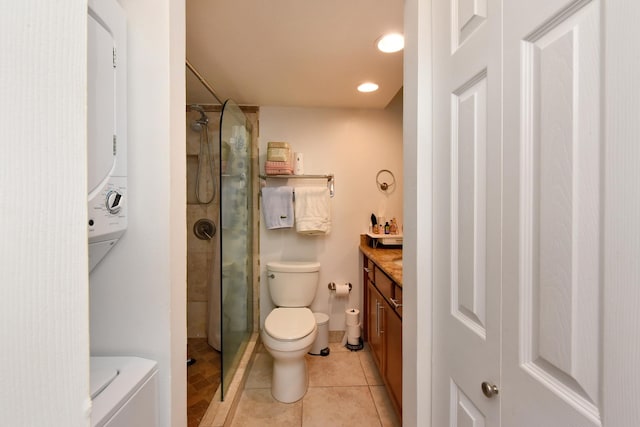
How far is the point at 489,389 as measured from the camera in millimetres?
581

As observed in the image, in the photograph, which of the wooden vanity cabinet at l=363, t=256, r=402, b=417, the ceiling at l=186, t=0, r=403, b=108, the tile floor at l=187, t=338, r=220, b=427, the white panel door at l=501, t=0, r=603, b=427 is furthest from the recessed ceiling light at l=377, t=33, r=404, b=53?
the tile floor at l=187, t=338, r=220, b=427

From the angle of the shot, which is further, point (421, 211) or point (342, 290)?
point (342, 290)

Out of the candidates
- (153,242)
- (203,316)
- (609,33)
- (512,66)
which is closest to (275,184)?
(203,316)

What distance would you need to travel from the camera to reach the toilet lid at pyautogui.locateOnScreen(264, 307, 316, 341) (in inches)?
65.7

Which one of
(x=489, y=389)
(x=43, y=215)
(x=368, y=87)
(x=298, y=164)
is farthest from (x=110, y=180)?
(x=368, y=87)

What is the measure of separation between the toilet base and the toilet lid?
7.2 inches

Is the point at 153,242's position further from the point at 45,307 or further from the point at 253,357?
the point at 253,357

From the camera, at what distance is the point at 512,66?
52 centimetres

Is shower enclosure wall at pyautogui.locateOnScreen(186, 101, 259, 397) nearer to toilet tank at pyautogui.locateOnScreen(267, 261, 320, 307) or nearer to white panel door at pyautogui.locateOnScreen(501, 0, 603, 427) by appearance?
toilet tank at pyautogui.locateOnScreen(267, 261, 320, 307)

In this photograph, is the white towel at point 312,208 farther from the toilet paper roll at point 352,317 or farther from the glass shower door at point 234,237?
the toilet paper roll at point 352,317

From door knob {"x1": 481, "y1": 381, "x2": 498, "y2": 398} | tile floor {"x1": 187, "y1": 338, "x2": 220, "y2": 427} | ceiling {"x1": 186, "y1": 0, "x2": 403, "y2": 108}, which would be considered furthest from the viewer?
tile floor {"x1": 187, "y1": 338, "x2": 220, "y2": 427}

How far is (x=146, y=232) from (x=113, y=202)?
116 mm

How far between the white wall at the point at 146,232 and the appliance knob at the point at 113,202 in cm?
5

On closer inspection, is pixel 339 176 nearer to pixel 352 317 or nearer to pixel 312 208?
pixel 312 208
